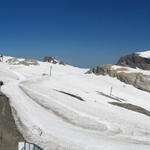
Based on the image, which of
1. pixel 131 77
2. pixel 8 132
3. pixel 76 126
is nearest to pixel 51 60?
pixel 131 77

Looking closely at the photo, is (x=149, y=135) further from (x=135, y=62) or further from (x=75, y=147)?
(x=135, y=62)

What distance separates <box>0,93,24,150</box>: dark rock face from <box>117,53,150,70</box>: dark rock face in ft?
372

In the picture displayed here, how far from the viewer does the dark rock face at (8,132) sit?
1197 cm

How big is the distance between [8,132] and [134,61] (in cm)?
12814

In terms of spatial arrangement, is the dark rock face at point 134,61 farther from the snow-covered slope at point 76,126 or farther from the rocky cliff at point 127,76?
the snow-covered slope at point 76,126

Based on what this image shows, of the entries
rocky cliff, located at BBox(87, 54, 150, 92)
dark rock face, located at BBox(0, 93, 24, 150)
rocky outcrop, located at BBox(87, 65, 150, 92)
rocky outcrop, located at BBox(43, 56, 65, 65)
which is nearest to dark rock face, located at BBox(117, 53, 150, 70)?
rocky cliff, located at BBox(87, 54, 150, 92)

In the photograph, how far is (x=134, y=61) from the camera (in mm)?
129750

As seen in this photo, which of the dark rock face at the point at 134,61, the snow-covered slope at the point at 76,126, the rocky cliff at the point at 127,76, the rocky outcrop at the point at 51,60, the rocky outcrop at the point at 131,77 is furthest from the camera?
the rocky outcrop at the point at 51,60

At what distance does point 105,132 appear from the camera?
52.7 ft

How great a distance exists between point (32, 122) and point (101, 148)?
719cm

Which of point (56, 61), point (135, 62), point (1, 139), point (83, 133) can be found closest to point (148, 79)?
point (135, 62)

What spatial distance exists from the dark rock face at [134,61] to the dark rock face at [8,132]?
372 ft

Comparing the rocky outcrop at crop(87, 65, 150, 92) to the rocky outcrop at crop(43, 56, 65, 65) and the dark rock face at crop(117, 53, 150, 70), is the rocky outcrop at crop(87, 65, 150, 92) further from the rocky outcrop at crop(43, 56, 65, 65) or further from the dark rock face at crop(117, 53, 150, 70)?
the rocky outcrop at crop(43, 56, 65, 65)

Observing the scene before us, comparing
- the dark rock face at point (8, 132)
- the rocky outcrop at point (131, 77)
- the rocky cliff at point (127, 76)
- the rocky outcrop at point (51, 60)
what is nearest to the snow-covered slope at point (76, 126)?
the dark rock face at point (8, 132)
